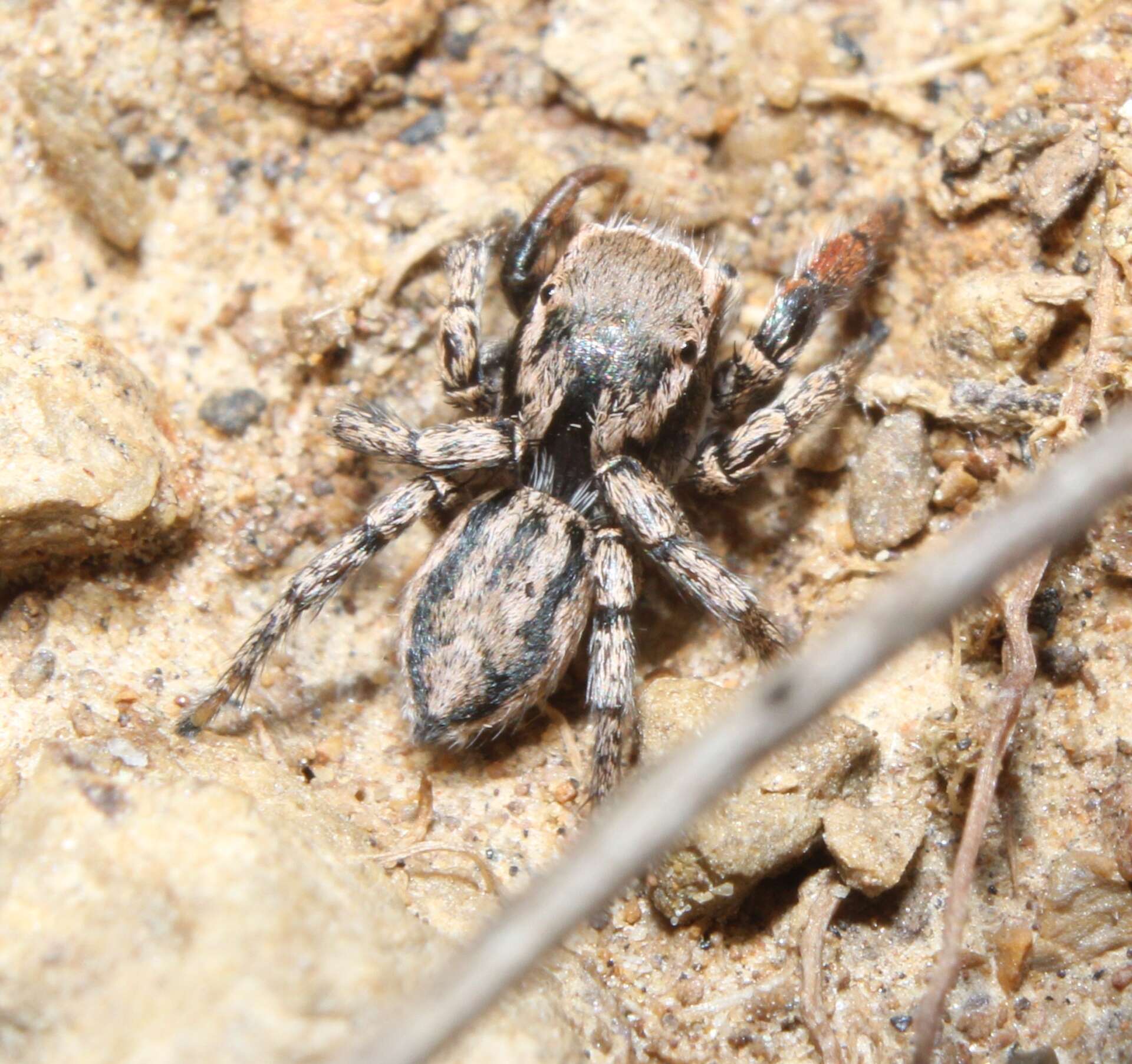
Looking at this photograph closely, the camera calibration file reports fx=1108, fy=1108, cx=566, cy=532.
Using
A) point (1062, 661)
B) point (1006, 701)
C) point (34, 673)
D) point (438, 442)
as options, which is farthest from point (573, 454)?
point (34, 673)

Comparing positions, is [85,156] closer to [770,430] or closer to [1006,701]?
[770,430]

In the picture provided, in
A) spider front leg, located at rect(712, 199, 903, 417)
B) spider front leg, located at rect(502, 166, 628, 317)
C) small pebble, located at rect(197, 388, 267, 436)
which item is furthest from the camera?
small pebble, located at rect(197, 388, 267, 436)

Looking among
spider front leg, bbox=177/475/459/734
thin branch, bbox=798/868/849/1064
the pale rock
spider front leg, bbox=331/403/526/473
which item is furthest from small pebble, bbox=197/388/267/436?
thin branch, bbox=798/868/849/1064

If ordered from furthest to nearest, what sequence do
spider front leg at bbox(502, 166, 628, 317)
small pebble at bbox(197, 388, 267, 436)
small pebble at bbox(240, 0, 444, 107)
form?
1. small pebble at bbox(240, 0, 444, 107)
2. small pebble at bbox(197, 388, 267, 436)
3. spider front leg at bbox(502, 166, 628, 317)

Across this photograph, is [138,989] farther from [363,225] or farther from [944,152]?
[944,152]

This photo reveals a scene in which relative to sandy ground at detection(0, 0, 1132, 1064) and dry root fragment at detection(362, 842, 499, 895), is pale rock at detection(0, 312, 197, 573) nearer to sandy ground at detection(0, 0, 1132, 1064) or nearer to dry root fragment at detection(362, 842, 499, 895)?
sandy ground at detection(0, 0, 1132, 1064)

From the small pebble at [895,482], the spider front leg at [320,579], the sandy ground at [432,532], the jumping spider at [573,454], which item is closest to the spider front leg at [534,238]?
the jumping spider at [573,454]

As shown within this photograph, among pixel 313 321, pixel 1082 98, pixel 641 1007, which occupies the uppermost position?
pixel 313 321

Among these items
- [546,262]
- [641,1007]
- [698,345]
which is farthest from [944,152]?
[641,1007]

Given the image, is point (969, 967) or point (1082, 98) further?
point (1082, 98)
